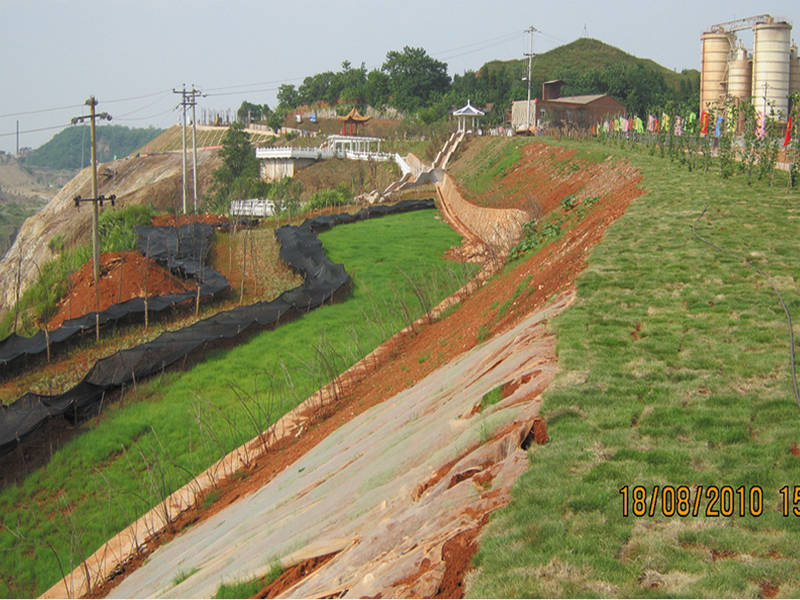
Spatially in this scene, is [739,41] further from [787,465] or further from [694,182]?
[787,465]

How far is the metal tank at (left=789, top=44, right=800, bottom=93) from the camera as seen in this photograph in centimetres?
4772

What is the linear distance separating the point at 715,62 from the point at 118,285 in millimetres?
42717

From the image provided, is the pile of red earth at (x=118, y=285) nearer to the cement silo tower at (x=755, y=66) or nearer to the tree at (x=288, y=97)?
the cement silo tower at (x=755, y=66)

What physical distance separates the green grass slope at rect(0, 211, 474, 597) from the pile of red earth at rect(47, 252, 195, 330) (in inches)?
259

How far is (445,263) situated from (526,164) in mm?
12331

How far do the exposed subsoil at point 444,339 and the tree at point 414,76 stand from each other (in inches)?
3314

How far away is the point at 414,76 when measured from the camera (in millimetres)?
101938

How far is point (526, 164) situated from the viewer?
123 ft

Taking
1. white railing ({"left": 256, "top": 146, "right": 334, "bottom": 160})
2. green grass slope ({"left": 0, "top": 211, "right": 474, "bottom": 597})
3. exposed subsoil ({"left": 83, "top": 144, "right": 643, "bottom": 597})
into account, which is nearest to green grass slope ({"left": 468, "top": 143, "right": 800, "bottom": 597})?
exposed subsoil ({"left": 83, "top": 144, "right": 643, "bottom": 597})

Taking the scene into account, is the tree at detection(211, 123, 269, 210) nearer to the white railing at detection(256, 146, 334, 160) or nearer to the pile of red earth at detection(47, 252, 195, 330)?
the white railing at detection(256, 146, 334, 160)

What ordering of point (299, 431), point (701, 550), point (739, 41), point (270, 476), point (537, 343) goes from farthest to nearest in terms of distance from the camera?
point (739, 41)
point (299, 431)
point (270, 476)
point (537, 343)
point (701, 550)

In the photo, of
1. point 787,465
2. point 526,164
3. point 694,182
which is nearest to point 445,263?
point 694,182

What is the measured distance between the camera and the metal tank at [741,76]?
4825cm
